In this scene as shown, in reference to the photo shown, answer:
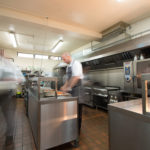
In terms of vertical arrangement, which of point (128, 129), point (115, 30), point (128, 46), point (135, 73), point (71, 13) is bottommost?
point (128, 129)

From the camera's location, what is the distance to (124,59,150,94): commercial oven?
2.57 metres

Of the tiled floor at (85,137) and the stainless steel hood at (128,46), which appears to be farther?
the stainless steel hood at (128,46)

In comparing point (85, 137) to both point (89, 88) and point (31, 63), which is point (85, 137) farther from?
point (31, 63)

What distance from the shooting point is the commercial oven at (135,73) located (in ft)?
8.43

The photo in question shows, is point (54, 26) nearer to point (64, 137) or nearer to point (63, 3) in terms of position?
point (63, 3)

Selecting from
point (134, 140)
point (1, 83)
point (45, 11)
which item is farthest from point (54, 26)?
point (134, 140)

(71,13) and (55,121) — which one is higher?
(71,13)

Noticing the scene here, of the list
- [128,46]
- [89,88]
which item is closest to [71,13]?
[128,46]

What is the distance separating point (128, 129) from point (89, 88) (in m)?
3.34

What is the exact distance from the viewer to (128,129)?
0.92 m

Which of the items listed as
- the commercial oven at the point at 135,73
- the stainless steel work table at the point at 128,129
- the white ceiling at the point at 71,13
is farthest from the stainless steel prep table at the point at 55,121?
the white ceiling at the point at 71,13

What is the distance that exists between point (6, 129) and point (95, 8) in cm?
368

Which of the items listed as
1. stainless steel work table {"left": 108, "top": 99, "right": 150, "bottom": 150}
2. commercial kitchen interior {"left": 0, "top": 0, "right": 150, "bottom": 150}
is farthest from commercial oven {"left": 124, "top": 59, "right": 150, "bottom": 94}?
stainless steel work table {"left": 108, "top": 99, "right": 150, "bottom": 150}

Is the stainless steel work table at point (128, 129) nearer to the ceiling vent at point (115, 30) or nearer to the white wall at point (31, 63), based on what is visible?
the ceiling vent at point (115, 30)
